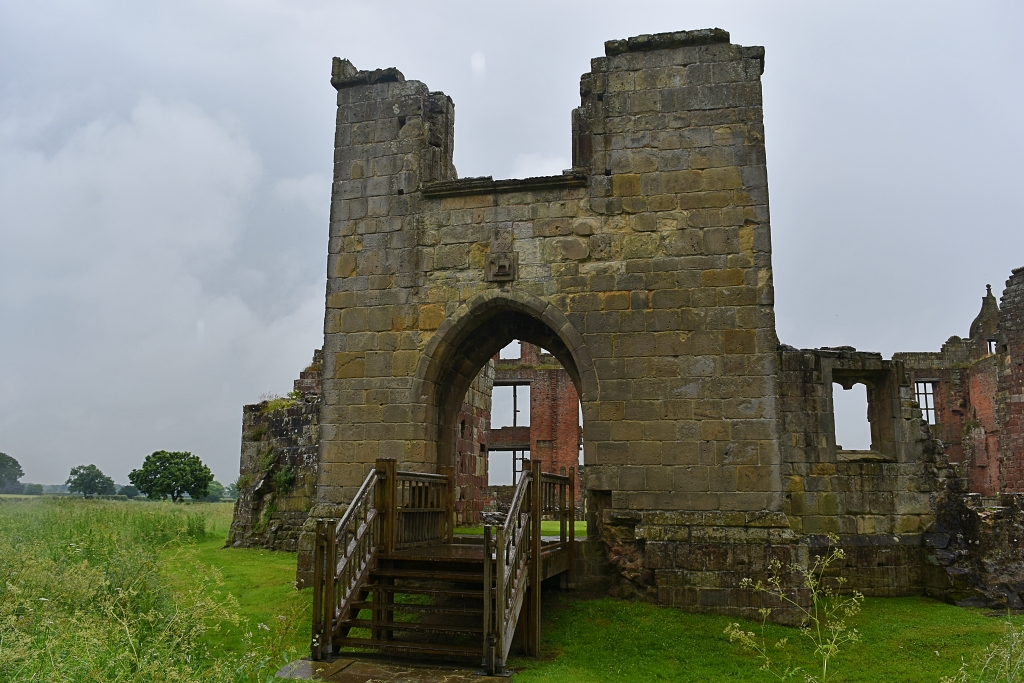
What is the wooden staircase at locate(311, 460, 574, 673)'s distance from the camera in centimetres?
676

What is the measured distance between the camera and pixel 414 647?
6.88m

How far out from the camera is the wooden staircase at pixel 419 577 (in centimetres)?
676

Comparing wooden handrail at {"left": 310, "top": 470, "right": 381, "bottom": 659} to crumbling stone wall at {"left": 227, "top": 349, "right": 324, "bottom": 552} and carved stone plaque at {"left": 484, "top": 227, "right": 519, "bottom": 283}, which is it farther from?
crumbling stone wall at {"left": 227, "top": 349, "right": 324, "bottom": 552}

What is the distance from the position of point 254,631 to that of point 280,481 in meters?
7.06

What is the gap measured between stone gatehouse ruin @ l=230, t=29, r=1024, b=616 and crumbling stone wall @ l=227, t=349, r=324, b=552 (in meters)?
5.16

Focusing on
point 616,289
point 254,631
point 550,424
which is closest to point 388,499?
point 254,631

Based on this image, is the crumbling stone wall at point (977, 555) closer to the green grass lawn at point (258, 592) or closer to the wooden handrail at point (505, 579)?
the wooden handrail at point (505, 579)

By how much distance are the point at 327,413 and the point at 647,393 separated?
400cm

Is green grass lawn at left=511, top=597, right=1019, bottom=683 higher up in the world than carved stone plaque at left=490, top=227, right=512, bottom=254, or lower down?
lower down

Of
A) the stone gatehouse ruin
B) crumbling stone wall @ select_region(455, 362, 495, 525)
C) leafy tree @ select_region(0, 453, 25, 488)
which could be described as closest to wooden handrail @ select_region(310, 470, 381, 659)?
the stone gatehouse ruin

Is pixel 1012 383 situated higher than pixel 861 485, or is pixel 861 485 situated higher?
pixel 1012 383

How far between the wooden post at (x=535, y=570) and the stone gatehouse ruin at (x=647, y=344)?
1397 mm

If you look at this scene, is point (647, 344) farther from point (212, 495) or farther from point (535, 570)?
point (212, 495)

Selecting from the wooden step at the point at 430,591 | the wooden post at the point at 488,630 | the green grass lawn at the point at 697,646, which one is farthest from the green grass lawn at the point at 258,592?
the green grass lawn at the point at 697,646
